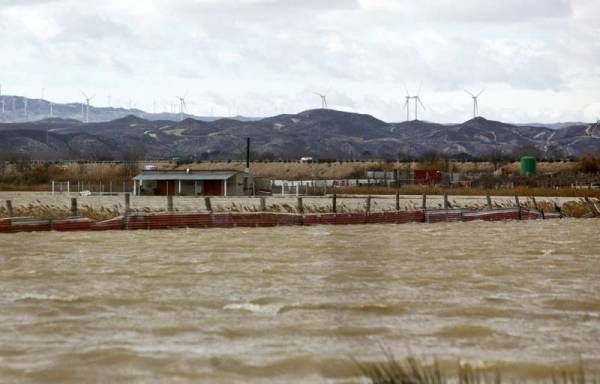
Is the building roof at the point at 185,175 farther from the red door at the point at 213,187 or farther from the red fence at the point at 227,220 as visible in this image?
the red fence at the point at 227,220

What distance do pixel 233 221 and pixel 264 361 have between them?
25.2 m

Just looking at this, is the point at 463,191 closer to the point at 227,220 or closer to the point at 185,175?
the point at 185,175

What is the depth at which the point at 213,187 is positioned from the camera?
3445 inches

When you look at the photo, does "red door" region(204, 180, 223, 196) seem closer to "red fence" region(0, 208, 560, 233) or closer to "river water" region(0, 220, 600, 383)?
"red fence" region(0, 208, 560, 233)

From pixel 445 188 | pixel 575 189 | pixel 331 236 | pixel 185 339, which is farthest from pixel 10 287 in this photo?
pixel 445 188

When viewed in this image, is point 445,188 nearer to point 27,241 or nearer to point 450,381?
point 27,241

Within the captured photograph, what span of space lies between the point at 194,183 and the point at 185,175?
1.02 meters

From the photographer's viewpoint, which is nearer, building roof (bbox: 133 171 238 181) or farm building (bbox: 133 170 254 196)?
building roof (bbox: 133 171 238 181)

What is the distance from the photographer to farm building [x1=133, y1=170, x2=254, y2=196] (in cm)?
8706

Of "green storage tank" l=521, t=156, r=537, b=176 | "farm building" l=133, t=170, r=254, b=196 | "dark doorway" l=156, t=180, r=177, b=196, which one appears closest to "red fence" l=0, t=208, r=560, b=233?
"farm building" l=133, t=170, r=254, b=196

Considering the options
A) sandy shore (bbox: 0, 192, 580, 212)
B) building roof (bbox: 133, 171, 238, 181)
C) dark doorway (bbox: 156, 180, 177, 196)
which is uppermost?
building roof (bbox: 133, 171, 238, 181)

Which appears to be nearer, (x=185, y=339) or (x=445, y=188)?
(x=185, y=339)

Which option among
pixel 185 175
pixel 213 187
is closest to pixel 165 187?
pixel 185 175

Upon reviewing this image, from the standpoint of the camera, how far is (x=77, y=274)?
2169 cm
